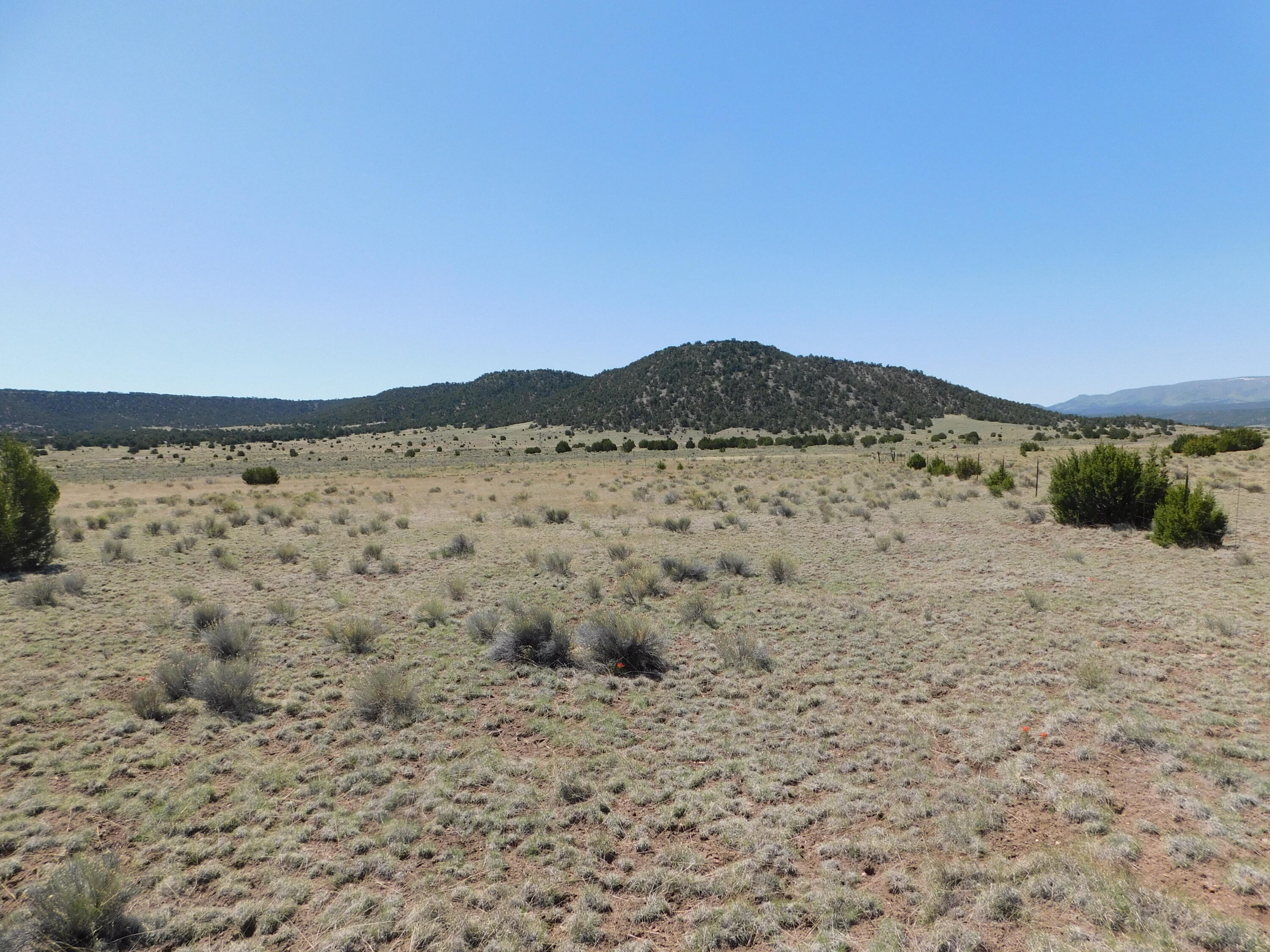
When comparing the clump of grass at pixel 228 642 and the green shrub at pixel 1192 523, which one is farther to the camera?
the green shrub at pixel 1192 523

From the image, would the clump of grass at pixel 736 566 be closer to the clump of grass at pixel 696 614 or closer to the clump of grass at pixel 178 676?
the clump of grass at pixel 696 614

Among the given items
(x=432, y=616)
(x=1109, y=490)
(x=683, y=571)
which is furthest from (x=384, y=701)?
(x=1109, y=490)

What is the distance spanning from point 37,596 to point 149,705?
7319 mm

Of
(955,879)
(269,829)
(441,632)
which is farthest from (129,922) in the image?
(441,632)

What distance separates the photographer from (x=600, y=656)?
9.32 metres

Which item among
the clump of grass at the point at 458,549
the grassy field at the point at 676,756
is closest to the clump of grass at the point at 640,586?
the grassy field at the point at 676,756

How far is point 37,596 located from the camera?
1172cm

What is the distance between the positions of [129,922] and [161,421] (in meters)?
169

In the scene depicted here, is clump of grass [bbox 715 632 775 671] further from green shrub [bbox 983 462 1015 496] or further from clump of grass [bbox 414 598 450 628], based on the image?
green shrub [bbox 983 462 1015 496]

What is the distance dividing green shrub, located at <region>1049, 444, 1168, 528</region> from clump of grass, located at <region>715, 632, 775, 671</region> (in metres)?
15.3

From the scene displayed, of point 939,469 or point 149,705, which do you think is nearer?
point 149,705

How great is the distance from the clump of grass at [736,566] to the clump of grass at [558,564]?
3814mm

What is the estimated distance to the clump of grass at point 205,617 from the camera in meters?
10.6

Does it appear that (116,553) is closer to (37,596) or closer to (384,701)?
(37,596)
